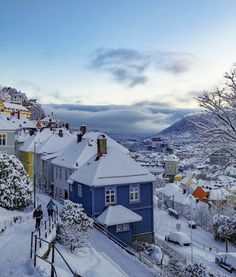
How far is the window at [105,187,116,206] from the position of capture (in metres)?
29.6

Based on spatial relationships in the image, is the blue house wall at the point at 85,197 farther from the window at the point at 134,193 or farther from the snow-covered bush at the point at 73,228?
the snow-covered bush at the point at 73,228

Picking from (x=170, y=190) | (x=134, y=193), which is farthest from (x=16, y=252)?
(x=170, y=190)

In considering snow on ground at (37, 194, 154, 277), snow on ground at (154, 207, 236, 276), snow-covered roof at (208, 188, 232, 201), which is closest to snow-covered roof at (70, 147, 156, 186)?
snow on ground at (37, 194, 154, 277)

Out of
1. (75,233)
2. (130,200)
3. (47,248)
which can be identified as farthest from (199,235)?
(47,248)

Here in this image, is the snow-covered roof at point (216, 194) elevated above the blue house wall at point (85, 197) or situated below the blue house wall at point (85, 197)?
below

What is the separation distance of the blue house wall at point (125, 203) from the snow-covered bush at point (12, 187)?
4.79 meters

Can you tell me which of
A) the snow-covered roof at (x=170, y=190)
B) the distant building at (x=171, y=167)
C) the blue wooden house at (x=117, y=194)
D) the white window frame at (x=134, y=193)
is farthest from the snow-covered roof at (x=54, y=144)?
the distant building at (x=171, y=167)

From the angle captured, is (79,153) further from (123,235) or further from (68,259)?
(68,259)

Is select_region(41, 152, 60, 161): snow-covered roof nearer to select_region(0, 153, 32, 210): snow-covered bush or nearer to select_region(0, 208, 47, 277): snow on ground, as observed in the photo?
select_region(0, 153, 32, 210): snow-covered bush

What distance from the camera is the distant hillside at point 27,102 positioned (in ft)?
483

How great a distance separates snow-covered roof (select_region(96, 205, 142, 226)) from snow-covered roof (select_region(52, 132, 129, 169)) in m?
9.75

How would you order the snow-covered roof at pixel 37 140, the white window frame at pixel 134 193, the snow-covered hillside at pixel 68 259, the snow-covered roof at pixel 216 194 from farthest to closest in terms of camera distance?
the snow-covered roof at pixel 216 194, the snow-covered roof at pixel 37 140, the white window frame at pixel 134 193, the snow-covered hillside at pixel 68 259

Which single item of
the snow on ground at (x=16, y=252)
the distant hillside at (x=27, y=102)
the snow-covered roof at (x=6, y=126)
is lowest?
the snow on ground at (x=16, y=252)

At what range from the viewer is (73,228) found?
1855cm
